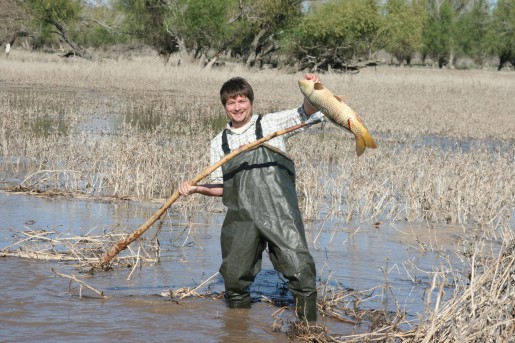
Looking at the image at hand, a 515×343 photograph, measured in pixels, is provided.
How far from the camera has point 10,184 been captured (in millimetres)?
10406

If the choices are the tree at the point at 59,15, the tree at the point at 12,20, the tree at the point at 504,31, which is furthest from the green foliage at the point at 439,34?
the tree at the point at 12,20

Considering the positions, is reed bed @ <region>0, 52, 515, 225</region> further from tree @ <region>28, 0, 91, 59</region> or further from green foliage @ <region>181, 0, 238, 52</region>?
green foliage @ <region>181, 0, 238, 52</region>

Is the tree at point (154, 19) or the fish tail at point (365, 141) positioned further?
the tree at point (154, 19)

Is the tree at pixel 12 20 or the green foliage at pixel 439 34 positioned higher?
the green foliage at pixel 439 34

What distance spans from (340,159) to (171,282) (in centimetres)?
598

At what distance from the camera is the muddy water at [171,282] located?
529cm

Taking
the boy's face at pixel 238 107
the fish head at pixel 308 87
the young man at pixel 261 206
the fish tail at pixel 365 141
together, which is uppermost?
the fish head at pixel 308 87

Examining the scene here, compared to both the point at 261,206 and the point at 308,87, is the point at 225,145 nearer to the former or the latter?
the point at 261,206

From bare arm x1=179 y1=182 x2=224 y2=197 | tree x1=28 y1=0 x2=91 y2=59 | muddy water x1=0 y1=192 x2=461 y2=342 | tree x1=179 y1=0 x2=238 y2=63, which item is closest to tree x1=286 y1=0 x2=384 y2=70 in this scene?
tree x1=179 y1=0 x2=238 y2=63

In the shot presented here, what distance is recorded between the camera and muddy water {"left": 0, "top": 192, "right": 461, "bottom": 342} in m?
5.29

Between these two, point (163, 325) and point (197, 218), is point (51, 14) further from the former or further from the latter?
point (163, 325)

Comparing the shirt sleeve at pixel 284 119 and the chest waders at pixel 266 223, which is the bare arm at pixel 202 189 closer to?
the chest waders at pixel 266 223

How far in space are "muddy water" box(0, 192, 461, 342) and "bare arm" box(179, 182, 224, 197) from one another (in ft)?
2.64

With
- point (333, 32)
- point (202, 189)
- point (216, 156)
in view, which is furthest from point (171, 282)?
point (333, 32)
